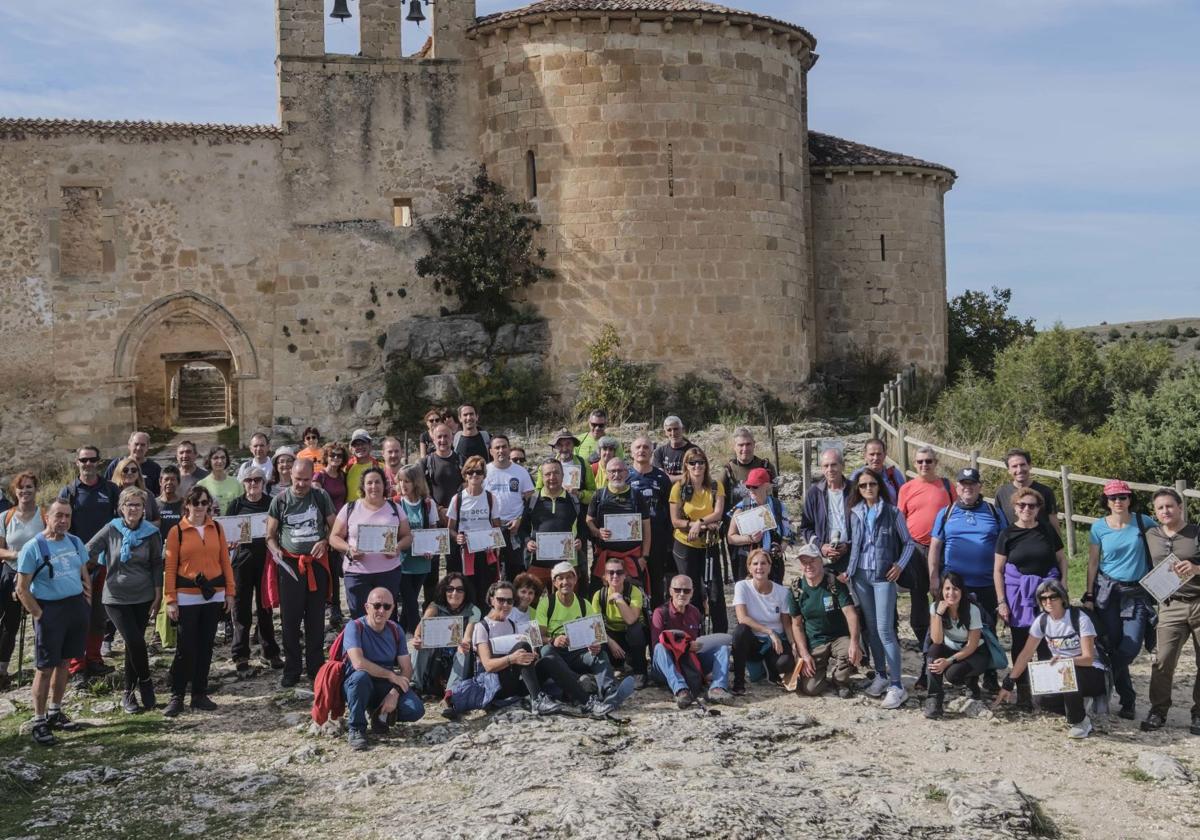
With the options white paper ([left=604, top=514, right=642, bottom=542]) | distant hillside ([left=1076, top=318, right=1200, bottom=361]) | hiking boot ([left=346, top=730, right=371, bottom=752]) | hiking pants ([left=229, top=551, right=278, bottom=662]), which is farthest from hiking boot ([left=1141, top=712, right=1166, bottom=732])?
distant hillside ([left=1076, top=318, right=1200, bottom=361])

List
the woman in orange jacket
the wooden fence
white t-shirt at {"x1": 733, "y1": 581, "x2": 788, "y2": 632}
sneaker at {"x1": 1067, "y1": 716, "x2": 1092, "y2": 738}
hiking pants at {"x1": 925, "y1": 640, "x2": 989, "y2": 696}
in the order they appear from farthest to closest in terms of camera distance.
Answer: the wooden fence → white t-shirt at {"x1": 733, "y1": 581, "x2": 788, "y2": 632} → the woman in orange jacket → hiking pants at {"x1": 925, "y1": 640, "x2": 989, "y2": 696} → sneaker at {"x1": 1067, "y1": 716, "x2": 1092, "y2": 738}

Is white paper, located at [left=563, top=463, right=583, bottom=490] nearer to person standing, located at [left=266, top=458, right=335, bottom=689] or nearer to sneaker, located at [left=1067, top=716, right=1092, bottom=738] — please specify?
person standing, located at [left=266, top=458, right=335, bottom=689]

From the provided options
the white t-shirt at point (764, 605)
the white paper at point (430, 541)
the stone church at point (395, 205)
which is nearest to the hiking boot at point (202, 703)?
the white paper at point (430, 541)

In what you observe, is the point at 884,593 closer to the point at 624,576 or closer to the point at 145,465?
the point at 624,576

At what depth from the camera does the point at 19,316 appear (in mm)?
22438

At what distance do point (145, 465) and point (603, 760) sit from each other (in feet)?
18.3

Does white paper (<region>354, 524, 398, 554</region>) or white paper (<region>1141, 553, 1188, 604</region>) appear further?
white paper (<region>354, 524, 398, 554</region>)

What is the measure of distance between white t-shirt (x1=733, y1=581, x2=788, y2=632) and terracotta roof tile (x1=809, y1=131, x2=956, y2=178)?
1529 centimetres

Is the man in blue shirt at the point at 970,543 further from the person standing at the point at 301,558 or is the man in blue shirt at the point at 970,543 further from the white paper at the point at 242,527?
the white paper at the point at 242,527

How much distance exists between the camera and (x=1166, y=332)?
5244 centimetres

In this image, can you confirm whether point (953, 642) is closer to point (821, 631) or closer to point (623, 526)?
point (821, 631)

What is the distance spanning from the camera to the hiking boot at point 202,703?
10656mm

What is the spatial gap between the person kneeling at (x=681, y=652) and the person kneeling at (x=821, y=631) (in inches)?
22.6

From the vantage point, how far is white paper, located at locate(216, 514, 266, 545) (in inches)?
445
